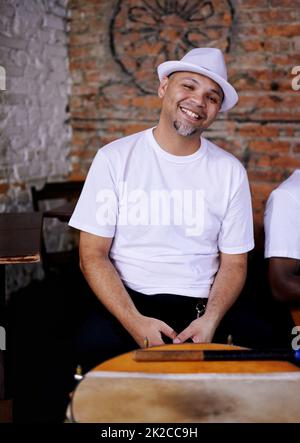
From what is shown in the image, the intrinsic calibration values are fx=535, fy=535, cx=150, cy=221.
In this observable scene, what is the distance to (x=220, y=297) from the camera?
2.19m

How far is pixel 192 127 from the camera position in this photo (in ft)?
7.45

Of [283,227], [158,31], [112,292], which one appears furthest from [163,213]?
[158,31]

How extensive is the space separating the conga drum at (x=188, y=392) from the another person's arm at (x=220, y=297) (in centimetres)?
46

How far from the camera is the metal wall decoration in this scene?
4004 millimetres

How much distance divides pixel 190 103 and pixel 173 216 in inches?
19.1

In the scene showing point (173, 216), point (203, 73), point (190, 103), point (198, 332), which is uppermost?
point (203, 73)

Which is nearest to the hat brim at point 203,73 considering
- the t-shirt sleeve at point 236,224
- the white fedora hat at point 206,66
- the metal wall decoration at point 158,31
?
the white fedora hat at point 206,66

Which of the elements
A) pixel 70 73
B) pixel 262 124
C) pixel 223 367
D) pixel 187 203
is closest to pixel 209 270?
pixel 187 203

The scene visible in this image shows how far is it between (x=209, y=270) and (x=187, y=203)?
1.02 ft

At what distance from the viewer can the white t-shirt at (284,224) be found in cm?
219

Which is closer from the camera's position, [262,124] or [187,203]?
[187,203]

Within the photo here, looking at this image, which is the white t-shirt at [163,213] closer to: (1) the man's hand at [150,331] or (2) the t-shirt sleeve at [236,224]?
(2) the t-shirt sleeve at [236,224]

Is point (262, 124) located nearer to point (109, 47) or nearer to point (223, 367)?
point (109, 47)

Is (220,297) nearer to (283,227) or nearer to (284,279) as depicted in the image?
(284,279)
